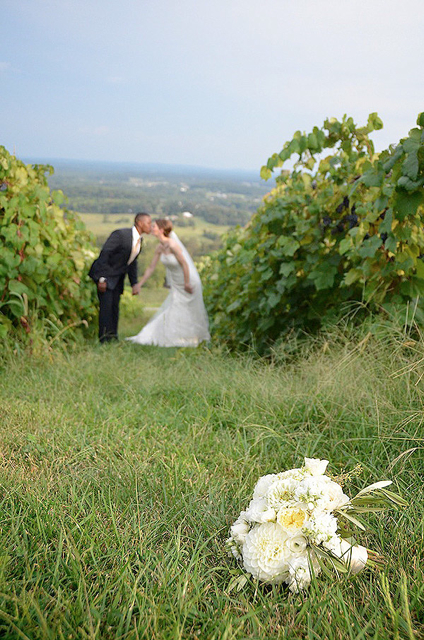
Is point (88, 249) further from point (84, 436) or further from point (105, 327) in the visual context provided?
point (84, 436)

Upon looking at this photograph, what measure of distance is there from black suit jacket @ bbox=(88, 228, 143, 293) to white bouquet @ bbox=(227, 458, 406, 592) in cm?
508

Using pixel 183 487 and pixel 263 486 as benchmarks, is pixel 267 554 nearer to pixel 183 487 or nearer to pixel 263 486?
pixel 263 486

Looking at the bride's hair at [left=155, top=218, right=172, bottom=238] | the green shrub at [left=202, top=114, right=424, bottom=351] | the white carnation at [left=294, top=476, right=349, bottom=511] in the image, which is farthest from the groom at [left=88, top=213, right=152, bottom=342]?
the white carnation at [left=294, top=476, right=349, bottom=511]

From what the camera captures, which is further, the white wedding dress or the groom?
the white wedding dress

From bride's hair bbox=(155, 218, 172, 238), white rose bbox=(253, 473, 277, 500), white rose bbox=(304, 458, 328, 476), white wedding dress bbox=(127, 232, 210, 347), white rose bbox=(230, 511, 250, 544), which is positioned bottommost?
white wedding dress bbox=(127, 232, 210, 347)

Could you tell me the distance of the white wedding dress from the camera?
8.18 m

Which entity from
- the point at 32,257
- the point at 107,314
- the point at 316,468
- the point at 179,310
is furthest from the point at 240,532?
the point at 179,310

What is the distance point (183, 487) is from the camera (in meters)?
2.31

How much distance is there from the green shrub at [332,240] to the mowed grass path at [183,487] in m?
0.60

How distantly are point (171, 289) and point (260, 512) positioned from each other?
6703 mm

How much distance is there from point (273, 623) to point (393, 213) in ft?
8.33

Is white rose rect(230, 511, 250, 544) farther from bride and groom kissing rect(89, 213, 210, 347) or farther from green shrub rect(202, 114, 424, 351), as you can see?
bride and groom kissing rect(89, 213, 210, 347)

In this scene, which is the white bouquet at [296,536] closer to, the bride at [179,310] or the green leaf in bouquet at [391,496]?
the green leaf in bouquet at [391,496]

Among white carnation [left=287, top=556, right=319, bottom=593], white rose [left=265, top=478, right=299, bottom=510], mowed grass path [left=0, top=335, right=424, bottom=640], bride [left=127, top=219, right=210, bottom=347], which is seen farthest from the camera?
bride [left=127, top=219, right=210, bottom=347]
